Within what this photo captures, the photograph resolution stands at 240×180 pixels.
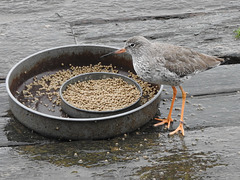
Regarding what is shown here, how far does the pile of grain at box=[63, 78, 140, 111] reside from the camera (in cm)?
480

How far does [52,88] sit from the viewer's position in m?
5.30

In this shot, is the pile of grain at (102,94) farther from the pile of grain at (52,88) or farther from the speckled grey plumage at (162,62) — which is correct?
the speckled grey plumage at (162,62)

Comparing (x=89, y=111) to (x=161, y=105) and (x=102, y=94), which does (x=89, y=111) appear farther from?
(x=161, y=105)

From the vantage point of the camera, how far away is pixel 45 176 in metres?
3.75

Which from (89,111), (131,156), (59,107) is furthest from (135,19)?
(131,156)

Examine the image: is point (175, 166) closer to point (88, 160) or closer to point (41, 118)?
point (88, 160)

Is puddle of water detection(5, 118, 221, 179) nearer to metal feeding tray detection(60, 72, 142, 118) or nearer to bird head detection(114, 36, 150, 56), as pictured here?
metal feeding tray detection(60, 72, 142, 118)

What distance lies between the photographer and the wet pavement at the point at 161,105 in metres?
3.90

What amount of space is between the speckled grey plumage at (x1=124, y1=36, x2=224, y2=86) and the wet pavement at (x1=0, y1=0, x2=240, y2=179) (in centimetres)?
59

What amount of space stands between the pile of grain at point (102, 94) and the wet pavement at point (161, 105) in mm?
464

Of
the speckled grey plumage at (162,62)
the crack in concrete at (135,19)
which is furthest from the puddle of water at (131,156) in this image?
the crack in concrete at (135,19)

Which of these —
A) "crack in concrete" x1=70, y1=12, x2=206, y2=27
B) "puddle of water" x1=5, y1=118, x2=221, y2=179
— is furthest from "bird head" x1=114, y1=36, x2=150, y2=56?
"crack in concrete" x1=70, y1=12, x2=206, y2=27

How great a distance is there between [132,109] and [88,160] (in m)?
0.94

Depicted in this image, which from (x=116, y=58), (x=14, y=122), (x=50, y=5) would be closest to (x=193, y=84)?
(x=116, y=58)
